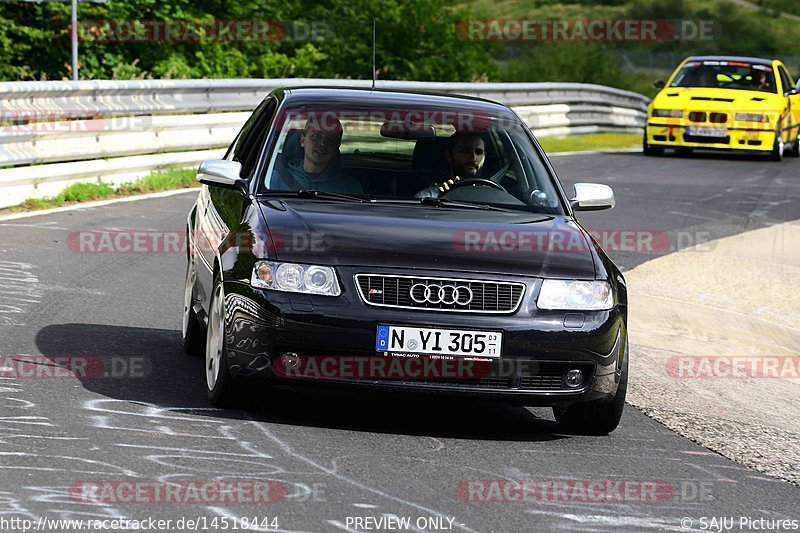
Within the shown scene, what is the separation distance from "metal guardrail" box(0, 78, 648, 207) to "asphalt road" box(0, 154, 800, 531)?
14.8 feet

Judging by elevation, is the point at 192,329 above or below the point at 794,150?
above

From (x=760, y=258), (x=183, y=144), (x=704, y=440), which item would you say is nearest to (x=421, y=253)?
(x=704, y=440)

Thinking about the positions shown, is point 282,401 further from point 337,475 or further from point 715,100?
point 715,100

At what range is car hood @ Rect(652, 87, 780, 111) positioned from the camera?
24.5 m

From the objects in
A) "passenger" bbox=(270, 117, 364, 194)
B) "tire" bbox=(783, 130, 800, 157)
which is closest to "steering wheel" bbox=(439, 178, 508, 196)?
"passenger" bbox=(270, 117, 364, 194)

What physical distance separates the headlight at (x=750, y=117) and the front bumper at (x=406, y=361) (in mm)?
18573

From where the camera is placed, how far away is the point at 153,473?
558 cm

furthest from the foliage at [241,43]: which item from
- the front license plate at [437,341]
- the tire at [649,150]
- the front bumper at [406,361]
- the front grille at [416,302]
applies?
the front license plate at [437,341]

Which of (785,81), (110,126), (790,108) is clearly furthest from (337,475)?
(785,81)

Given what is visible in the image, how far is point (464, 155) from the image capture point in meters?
7.95

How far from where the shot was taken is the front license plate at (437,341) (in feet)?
20.9

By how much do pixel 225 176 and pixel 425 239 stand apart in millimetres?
1205

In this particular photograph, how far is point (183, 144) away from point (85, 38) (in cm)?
1175

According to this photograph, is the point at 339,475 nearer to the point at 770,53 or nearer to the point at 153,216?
the point at 153,216
